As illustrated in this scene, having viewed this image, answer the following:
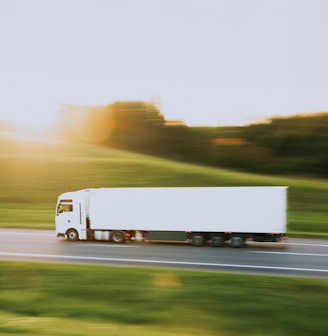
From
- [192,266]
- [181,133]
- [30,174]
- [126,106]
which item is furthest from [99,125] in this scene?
[192,266]

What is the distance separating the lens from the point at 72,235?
2373cm

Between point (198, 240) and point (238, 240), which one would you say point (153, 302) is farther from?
point (238, 240)

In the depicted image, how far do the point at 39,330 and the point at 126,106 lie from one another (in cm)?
6667

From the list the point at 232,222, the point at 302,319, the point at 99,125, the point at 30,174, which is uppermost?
the point at 99,125

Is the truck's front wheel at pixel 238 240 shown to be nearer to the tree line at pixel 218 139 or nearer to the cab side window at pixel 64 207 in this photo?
the cab side window at pixel 64 207

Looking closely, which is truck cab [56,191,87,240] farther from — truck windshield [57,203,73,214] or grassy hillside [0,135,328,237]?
grassy hillside [0,135,328,237]

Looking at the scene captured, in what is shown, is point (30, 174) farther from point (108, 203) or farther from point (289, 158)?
point (289, 158)

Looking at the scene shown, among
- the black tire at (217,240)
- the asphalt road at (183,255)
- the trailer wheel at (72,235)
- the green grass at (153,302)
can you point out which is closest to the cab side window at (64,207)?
the trailer wheel at (72,235)

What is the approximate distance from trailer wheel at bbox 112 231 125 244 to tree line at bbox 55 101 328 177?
112ft

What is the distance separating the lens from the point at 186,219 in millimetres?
22109

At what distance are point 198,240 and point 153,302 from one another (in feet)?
31.7

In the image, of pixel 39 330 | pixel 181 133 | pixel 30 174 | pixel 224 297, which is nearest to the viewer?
pixel 39 330

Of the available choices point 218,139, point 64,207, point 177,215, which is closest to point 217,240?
point 177,215

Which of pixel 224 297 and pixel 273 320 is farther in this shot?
pixel 224 297
